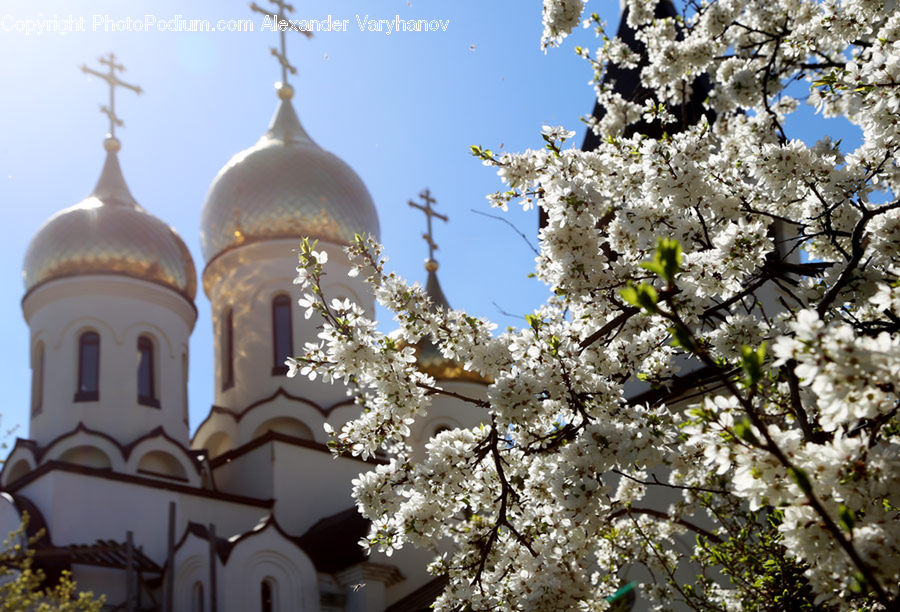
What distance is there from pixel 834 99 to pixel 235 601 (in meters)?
10.5

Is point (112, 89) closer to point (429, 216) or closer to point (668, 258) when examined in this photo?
point (429, 216)

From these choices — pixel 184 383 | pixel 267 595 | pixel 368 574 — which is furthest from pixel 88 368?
pixel 368 574

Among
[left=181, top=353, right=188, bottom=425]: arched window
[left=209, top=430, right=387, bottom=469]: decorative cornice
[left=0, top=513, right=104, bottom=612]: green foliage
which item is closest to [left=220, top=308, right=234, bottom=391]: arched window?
[left=181, top=353, right=188, bottom=425]: arched window

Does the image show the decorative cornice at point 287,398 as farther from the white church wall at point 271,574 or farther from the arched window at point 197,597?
the arched window at point 197,597

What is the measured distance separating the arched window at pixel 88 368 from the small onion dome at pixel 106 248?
46.2 inches

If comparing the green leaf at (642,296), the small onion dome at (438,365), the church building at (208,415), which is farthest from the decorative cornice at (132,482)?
the green leaf at (642,296)

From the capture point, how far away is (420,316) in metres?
4.70

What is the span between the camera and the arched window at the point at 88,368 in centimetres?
1633

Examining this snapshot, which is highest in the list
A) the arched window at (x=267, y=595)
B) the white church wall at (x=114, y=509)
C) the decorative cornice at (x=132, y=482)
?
the decorative cornice at (x=132, y=482)

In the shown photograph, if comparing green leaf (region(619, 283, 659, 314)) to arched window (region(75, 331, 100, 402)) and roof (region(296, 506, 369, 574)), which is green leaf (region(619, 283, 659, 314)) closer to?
roof (region(296, 506, 369, 574))

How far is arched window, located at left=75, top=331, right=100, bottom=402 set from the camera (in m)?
16.3

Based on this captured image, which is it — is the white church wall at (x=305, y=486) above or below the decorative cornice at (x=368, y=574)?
above

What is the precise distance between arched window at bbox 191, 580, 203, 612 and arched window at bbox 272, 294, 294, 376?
5231 mm

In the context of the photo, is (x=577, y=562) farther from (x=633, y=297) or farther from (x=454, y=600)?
(x=633, y=297)
